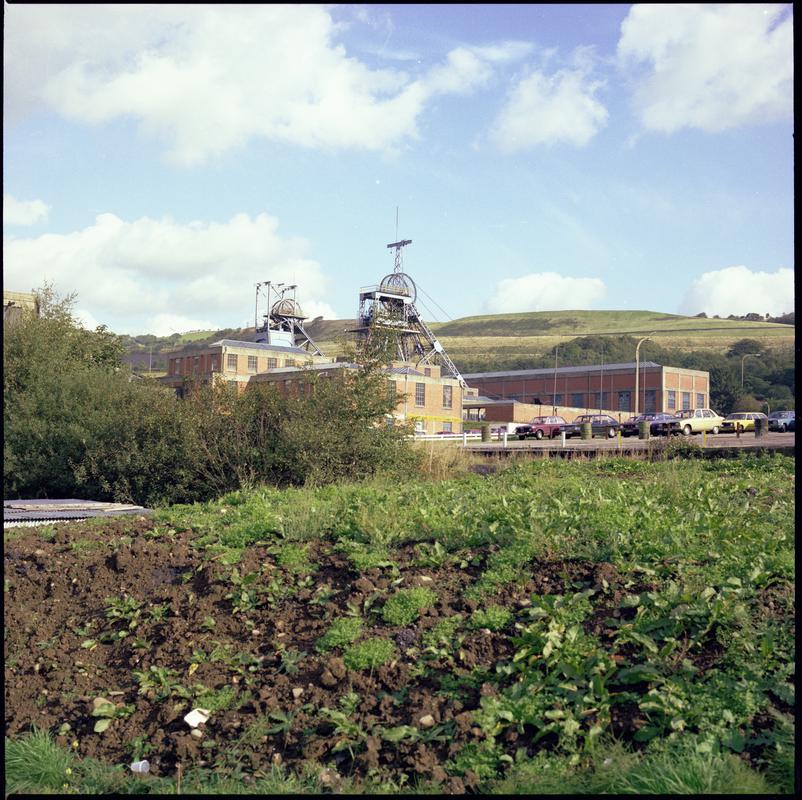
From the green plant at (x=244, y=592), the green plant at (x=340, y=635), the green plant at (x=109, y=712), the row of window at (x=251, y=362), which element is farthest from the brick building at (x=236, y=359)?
the green plant at (x=109, y=712)

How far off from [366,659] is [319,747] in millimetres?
805

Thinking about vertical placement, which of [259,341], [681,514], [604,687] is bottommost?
[604,687]

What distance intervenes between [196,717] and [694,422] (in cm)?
4765

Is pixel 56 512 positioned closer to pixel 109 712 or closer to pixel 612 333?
pixel 109 712

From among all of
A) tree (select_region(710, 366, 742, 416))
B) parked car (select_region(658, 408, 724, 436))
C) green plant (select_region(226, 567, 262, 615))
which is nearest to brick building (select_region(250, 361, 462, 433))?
parked car (select_region(658, 408, 724, 436))

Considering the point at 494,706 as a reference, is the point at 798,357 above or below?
above

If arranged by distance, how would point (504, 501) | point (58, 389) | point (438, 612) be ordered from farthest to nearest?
point (58, 389) < point (504, 501) < point (438, 612)

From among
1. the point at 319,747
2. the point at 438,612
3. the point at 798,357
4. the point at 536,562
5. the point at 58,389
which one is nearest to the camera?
the point at 798,357

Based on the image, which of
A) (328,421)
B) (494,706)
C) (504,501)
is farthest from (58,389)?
(494,706)

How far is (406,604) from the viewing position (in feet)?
19.6

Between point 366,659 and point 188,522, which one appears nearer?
point 366,659

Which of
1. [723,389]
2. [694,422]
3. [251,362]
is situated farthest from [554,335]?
[694,422]

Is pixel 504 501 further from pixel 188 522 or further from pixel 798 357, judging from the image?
pixel 798 357

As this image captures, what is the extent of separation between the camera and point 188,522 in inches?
369
